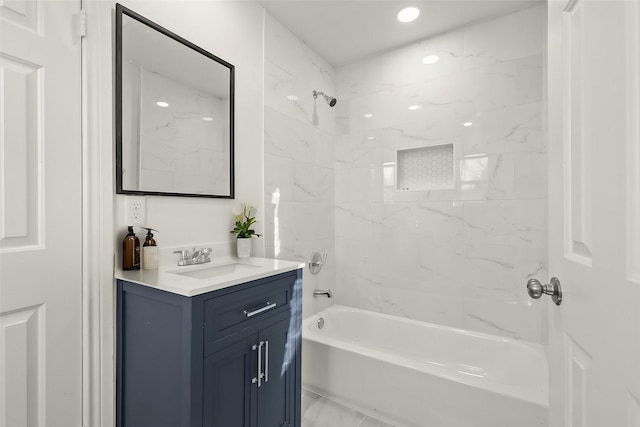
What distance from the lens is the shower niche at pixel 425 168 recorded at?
2359 millimetres

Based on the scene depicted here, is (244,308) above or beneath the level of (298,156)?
beneath

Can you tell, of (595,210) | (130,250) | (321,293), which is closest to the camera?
(595,210)

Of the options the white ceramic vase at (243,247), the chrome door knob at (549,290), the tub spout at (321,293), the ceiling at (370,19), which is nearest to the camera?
the chrome door knob at (549,290)

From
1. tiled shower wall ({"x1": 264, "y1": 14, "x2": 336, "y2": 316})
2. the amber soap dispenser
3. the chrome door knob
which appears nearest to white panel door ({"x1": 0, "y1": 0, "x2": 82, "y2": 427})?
the amber soap dispenser

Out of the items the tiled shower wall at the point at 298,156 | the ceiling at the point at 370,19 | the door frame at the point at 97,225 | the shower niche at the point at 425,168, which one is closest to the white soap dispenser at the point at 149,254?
the door frame at the point at 97,225

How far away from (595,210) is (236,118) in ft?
5.68

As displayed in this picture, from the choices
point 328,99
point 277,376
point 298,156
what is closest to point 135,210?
point 277,376

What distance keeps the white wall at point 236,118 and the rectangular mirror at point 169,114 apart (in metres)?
0.06

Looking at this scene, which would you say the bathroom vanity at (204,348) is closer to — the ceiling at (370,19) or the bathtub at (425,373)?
the bathtub at (425,373)

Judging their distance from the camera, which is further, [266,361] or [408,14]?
[408,14]

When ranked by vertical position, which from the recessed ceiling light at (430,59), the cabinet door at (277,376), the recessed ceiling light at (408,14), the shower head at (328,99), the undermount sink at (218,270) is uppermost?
the recessed ceiling light at (408,14)

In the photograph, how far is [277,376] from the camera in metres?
1.40

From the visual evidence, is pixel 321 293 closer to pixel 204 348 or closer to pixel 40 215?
pixel 204 348

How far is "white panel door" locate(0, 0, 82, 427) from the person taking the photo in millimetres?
1012
